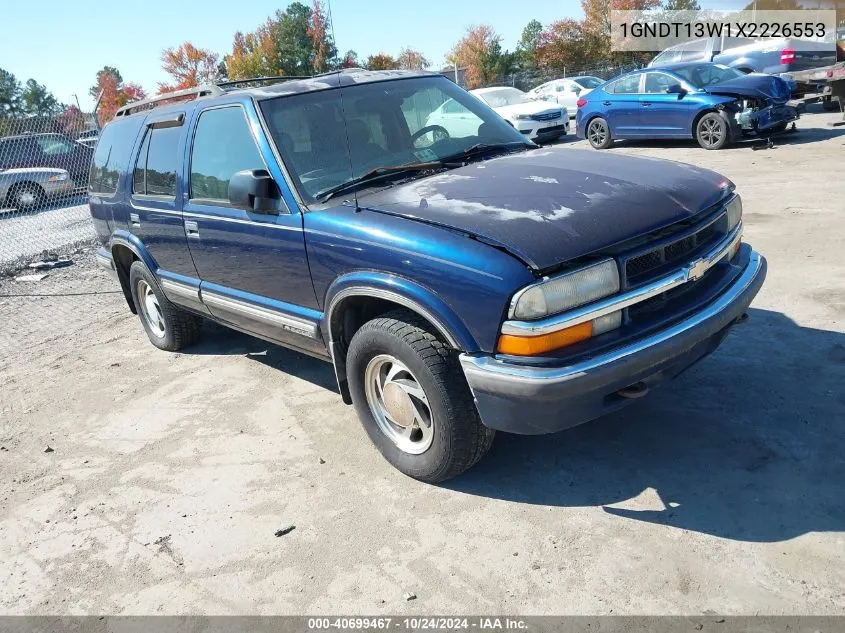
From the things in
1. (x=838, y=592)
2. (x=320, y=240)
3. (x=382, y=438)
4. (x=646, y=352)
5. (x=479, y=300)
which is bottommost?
(x=838, y=592)

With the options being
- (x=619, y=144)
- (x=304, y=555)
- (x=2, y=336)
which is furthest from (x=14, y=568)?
(x=619, y=144)

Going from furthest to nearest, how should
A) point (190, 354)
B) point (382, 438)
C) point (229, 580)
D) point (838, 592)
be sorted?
Answer: point (190, 354)
point (382, 438)
point (229, 580)
point (838, 592)

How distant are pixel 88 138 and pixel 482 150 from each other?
19.7 metres

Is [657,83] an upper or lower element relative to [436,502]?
upper

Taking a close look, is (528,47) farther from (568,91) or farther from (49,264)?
(49,264)

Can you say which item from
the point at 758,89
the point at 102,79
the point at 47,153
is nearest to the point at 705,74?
the point at 758,89

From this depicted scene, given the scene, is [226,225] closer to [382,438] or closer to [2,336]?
[382,438]

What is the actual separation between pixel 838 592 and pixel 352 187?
9.14ft

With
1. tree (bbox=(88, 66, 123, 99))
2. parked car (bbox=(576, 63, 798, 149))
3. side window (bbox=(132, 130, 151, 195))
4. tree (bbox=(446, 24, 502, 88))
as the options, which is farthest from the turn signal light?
tree (bbox=(88, 66, 123, 99))

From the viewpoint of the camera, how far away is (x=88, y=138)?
20.4m

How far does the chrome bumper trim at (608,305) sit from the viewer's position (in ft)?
8.81

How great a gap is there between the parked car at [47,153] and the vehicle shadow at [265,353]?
425 inches

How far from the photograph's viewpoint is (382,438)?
3.58 metres

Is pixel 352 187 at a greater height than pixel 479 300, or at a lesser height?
greater
